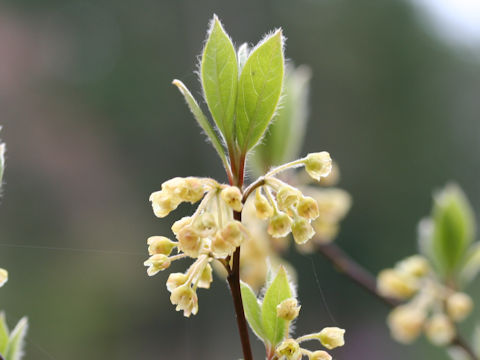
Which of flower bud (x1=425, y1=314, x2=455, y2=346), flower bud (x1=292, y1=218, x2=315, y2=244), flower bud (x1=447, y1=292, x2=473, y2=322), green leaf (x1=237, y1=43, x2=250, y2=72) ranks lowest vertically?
flower bud (x1=425, y1=314, x2=455, y2=346)

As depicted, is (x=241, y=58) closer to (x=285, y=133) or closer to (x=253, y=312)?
(x=253, y=312)

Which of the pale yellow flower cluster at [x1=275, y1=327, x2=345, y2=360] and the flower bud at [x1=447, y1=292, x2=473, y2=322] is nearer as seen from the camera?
the pale yellow flower cluster at [x1=275, y1=327, x2=345, y2=360]

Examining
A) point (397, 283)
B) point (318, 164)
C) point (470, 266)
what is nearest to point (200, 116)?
point (318, 164)

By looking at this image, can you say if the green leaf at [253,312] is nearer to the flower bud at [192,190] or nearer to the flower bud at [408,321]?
the flower bud at [192,190]

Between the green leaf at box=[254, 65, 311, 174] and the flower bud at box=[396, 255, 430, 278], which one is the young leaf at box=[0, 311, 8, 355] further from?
the flower bud at box=[396, 255, 430, 278]

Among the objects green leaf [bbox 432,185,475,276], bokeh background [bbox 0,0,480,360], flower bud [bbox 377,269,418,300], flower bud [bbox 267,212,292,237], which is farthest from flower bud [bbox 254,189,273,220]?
bokeh background [bbox 0,0,480,360]

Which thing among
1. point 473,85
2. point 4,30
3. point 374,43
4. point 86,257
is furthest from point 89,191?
point 473,85

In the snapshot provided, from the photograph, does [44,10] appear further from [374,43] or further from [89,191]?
[374,43]
